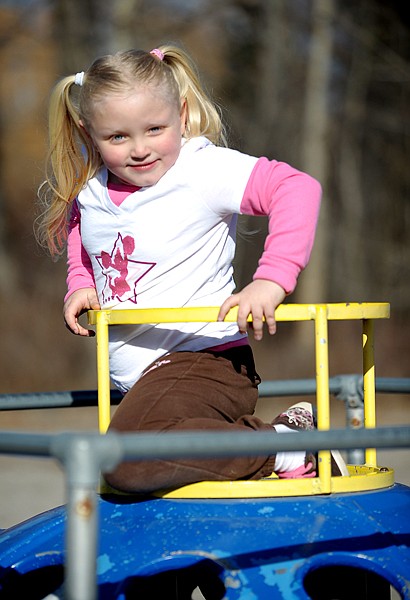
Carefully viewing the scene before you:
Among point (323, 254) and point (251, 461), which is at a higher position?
point (323, 254)

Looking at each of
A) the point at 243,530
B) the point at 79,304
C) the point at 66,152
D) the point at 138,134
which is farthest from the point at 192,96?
the point at 243,530

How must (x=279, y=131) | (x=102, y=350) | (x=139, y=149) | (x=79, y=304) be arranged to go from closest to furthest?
(x=102, y=350) < (x=139, y=149) < (x=79, y=304) < (x=279, y=131)

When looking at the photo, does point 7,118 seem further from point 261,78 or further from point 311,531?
point 311,531

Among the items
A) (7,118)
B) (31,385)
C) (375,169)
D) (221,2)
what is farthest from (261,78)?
(31,385)

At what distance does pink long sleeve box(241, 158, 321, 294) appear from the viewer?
2.81m

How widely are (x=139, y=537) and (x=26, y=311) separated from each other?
15135mm

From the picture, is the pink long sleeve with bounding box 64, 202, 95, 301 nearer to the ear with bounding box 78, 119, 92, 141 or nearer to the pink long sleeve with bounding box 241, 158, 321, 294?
the ear with bounding box 78, 119, 92, 141

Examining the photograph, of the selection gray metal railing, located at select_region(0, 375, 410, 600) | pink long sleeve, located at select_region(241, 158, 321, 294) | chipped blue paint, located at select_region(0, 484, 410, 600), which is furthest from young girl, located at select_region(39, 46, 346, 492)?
gray metal railing, located at select_region(0, 375, 410, 600)

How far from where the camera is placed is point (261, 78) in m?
20.9

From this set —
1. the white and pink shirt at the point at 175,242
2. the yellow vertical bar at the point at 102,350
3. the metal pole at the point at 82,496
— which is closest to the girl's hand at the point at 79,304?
the white and pink shirt at the point at 175,242

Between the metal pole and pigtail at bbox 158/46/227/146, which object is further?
pigtail at bbox 158/46/227/146

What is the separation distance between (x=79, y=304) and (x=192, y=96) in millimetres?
742

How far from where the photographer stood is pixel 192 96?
329 cm

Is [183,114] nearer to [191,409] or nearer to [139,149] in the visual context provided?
[139,149]
